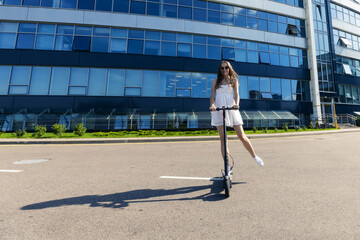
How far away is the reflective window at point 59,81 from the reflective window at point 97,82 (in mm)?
2241

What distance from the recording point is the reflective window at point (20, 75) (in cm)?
1630

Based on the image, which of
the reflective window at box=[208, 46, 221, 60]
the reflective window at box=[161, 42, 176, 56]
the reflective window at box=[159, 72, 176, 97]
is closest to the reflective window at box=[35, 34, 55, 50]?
the reflective window at box=[161, 42, 176, 56]

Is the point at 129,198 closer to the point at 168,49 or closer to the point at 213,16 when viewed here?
the point at 168,49

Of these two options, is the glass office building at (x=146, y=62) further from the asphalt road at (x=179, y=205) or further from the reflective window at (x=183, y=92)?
the asphalt road at (x=179, y=205)

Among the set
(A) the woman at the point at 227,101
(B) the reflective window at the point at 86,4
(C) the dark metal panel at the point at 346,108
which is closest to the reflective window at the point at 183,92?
(B) the reflective window at the point at 86,4

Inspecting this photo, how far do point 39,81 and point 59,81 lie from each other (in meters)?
1.80

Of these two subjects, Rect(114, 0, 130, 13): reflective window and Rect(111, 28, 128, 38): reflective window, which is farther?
Rect(114, 0, 130, 13): reflective window

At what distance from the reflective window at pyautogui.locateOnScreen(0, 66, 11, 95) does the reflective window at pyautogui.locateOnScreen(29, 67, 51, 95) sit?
7.22ft

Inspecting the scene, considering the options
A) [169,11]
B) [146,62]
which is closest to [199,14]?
[169,11]

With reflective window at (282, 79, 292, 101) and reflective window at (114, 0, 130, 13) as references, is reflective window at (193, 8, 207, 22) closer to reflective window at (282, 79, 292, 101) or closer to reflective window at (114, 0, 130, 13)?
reflective window at (114, 0, 130, 13)

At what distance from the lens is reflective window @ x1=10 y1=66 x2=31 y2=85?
1630cm

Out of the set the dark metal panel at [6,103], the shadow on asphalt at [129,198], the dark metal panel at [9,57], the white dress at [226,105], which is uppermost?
the dark metal panel at [9,57]

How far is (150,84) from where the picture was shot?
17.8 meters

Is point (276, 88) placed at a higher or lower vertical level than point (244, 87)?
higher
